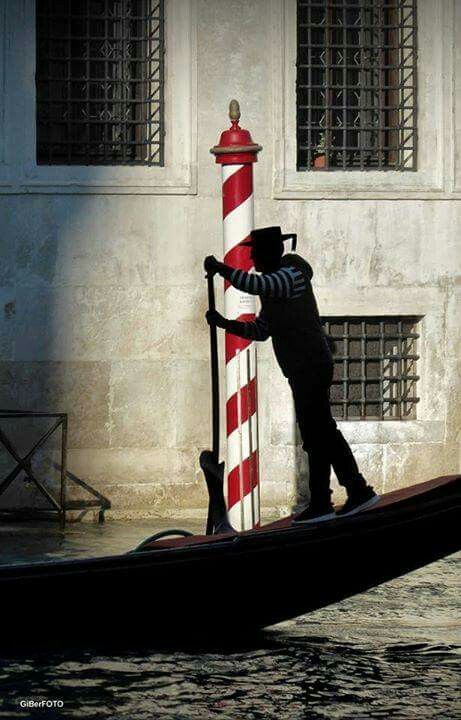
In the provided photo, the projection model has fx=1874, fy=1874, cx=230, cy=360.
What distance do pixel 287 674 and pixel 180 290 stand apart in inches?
235

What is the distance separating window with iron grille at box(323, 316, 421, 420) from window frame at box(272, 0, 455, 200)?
1.00 metres

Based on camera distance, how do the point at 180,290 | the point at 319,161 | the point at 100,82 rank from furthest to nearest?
the point at 319,161 → the point at 100,82 → the point at 180,290

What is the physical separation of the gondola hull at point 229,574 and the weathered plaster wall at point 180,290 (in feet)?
15.6

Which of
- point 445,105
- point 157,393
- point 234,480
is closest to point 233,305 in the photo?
point 234,480

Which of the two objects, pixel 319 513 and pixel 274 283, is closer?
pixel 274 283

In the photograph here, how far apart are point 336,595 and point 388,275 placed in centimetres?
546

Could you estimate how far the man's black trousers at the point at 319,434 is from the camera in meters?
9.00

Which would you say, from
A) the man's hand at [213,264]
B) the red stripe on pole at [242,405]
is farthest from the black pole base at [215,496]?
the red stripe on pole at [242,405]

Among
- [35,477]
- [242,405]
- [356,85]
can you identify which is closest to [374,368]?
[356,85]

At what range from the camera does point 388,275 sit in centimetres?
1399

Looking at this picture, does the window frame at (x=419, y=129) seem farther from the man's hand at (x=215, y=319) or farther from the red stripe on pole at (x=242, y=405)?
the man's hand at (x=215, y=319)

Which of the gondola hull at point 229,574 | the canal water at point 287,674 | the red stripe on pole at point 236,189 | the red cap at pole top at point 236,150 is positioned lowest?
the canal water at point 287,674

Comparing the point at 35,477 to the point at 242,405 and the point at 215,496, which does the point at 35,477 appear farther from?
the point at 215,496

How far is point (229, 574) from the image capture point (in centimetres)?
871
